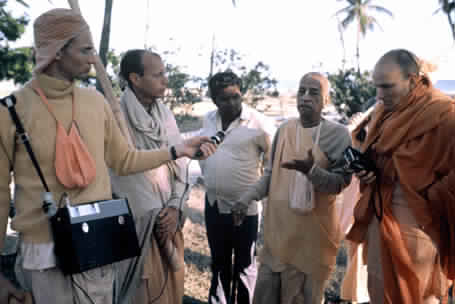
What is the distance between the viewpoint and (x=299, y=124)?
3.31 meters

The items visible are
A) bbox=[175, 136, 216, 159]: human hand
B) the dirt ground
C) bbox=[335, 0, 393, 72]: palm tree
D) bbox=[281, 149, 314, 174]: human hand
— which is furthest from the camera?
bbox=[335, 0, 393, 72]: palm tree

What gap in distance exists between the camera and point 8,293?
1903mm

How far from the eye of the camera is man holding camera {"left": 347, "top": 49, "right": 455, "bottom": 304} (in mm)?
2629

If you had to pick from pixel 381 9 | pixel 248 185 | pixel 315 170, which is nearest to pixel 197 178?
pixel 248 185

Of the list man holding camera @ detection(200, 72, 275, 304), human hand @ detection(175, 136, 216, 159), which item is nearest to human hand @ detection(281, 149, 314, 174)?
human hand @ detection(175, 136, 216, 159)

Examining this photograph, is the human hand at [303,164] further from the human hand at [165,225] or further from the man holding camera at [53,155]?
the man holding camera at [53,155]

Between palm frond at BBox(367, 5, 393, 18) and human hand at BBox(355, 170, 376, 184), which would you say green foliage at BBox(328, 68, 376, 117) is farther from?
palm frond at BBox(367, 5, 393, 18)

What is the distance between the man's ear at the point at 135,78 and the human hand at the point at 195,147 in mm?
783

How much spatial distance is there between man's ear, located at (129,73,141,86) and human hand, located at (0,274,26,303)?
1.55m

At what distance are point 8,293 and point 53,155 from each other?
2.13 ft

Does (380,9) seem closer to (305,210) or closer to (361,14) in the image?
(361,14)

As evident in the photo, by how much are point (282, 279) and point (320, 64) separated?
11825 millimetres

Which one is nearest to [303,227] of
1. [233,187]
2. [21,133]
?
[233,187]

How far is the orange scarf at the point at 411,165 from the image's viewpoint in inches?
104
